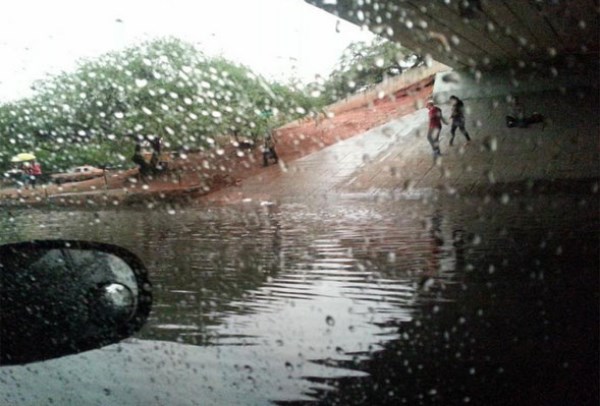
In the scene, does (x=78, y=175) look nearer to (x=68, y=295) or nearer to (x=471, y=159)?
(x=471, y=159)

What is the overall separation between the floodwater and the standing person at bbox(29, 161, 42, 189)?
4.42 m

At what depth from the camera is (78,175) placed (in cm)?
1212

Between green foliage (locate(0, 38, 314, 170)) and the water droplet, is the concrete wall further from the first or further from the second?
the water droplet

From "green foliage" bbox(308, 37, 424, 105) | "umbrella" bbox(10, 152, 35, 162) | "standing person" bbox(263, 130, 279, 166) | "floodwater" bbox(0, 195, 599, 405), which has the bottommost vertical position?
"floodwater" bbox(0, 195, 599, 405)

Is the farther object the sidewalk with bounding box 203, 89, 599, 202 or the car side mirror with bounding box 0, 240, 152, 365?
the sidewalk with bounding box 203, 89, 599, 202

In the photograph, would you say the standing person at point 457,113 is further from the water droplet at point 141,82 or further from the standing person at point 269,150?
the water droplet at point 141,82

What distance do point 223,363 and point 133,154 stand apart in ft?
27.5

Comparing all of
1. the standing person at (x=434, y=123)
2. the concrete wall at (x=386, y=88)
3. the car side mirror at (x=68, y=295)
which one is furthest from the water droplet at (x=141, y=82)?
the car side mirror at (x=68, y=295)

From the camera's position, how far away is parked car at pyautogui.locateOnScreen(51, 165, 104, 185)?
38.7 ft

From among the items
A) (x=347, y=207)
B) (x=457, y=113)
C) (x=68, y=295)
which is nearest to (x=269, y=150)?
(x=347, y=207)

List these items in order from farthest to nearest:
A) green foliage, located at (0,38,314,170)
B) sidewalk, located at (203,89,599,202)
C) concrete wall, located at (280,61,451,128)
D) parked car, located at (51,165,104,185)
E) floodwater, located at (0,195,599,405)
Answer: parked car, located at (51,165,104,185), green foliage, located at (0,38,314,170), sidewalk, located at (203,89,599,202), concrete wall, located at (280,61,451,128), floodwater, located at (0,195,599,405)

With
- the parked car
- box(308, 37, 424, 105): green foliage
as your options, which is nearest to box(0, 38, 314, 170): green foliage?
the parked car

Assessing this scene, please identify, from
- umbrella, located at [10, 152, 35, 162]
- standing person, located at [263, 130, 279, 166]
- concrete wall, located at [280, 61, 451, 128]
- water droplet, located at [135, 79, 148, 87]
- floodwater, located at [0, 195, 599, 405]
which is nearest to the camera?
floodwater, located at [0, 195, 599, 405]

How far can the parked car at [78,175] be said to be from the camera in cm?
1180
